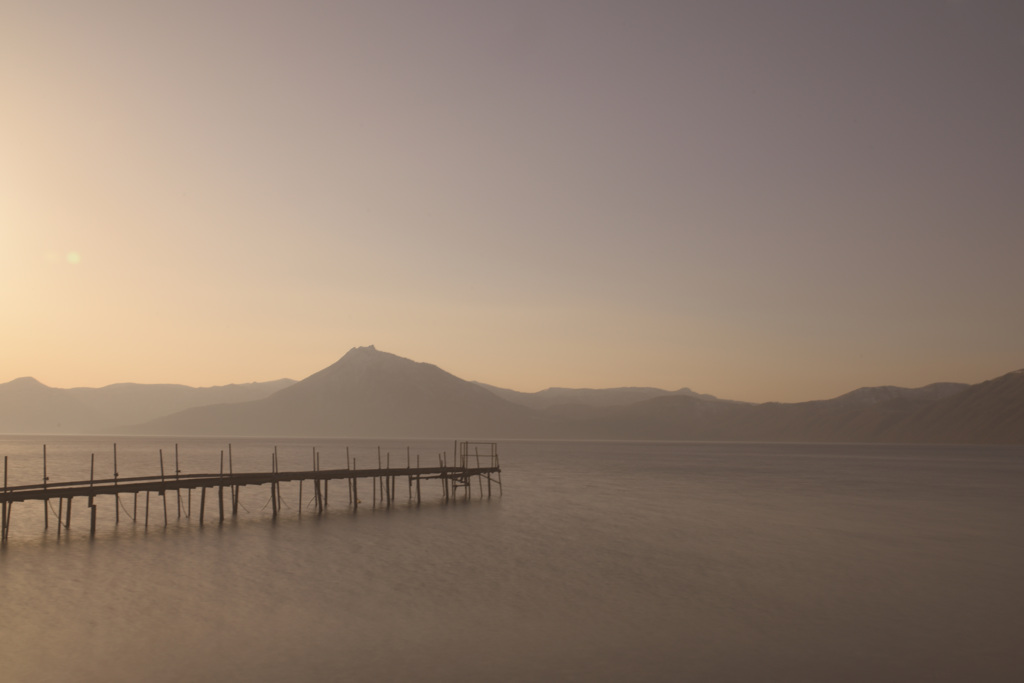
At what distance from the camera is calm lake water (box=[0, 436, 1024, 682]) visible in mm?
15922

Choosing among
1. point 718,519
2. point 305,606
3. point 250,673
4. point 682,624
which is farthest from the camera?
point 718,519

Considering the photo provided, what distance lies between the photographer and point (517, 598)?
2197cm

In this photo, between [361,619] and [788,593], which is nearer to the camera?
[361,619]

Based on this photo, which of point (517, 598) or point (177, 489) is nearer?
point (517, 598)

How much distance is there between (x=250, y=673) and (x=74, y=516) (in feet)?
111

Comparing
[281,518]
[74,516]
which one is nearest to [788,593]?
[281,518]

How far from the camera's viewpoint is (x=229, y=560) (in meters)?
27.8

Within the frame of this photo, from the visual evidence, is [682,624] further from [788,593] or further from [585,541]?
[585,541]

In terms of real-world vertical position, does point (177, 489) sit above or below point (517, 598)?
above

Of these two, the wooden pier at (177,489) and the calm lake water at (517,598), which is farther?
the wooden pier at (177,489)

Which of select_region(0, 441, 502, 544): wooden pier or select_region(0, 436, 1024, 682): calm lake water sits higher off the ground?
select_region(0, 441, 502, 544): wooden pier

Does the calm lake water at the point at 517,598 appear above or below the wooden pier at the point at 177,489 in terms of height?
below

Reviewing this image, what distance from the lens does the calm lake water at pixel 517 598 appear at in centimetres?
1592

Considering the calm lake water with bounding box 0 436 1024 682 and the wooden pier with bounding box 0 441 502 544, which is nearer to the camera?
the calm lake water with bounding box 0 436 1024 682
